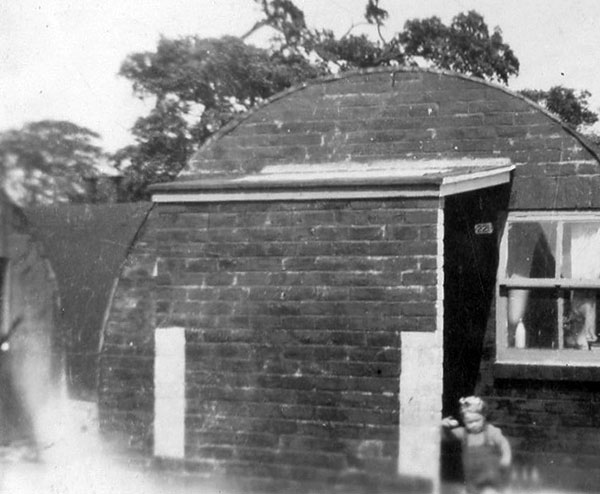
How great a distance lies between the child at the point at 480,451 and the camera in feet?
24.3

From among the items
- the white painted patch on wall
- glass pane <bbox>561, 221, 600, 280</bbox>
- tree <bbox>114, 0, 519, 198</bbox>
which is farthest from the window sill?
tree <bbox>114, 0, 519, 198</bbox>

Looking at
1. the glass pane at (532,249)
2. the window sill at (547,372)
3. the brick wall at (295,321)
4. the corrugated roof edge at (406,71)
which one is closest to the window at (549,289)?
the glass pane at (532,249)

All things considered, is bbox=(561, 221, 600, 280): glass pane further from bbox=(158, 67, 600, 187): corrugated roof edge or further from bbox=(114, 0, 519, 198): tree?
bbox=(114, 0, 519, 198): tree

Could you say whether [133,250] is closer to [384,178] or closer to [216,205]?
[216,205]

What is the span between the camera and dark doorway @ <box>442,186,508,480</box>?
30.0 feet

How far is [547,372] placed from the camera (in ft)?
29.4

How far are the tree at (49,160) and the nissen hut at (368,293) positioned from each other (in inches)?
195

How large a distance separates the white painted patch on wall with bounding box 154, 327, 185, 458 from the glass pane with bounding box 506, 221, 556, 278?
3.43 meters

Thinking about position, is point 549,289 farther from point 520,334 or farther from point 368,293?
point 368,293

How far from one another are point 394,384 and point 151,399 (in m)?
3.60

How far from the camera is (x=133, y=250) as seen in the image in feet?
34.6

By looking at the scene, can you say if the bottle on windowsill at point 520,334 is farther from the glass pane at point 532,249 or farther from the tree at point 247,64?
the tree at point 247,64

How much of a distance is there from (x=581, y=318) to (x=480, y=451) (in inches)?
90.4

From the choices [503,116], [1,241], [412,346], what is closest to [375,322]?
[412,346]
